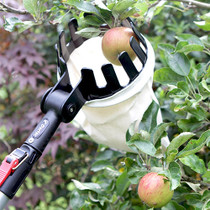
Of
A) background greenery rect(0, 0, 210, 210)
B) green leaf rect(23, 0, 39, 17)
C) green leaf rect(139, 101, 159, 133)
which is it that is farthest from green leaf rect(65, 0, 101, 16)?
green leaf rect(139, 101, 159, 133)

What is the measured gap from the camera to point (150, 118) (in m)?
0.78

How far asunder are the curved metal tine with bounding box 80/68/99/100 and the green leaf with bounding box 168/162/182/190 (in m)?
0.21

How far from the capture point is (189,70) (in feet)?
2.75

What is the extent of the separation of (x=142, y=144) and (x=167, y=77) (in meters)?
0.23

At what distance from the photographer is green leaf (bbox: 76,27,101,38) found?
2.58 feet

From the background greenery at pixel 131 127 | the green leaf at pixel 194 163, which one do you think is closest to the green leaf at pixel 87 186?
the background greenery at pixel 131 127

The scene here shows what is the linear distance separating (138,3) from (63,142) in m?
0.84

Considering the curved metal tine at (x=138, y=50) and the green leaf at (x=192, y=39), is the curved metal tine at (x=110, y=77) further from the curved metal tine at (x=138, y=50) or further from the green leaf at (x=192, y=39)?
the green leaf at (x=192, y=39)

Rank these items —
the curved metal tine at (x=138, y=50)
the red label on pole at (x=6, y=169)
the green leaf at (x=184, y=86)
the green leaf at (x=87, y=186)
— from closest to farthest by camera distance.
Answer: the red label on pole at (x=6, y=169) → the curved metal tine at (x=138, y=50) → the green leaf at (x=184, y=86) → the green leaf at (x=87, y=186)

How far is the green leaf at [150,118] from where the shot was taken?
0.78 metres

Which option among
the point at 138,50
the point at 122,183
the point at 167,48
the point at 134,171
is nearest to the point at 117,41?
the point at 138,50

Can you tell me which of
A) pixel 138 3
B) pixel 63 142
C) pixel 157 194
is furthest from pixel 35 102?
pixel 157 194

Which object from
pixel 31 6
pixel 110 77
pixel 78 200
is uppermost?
pixel 31 6

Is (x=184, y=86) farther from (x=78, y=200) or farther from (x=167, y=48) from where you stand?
(x=78, y=200)
